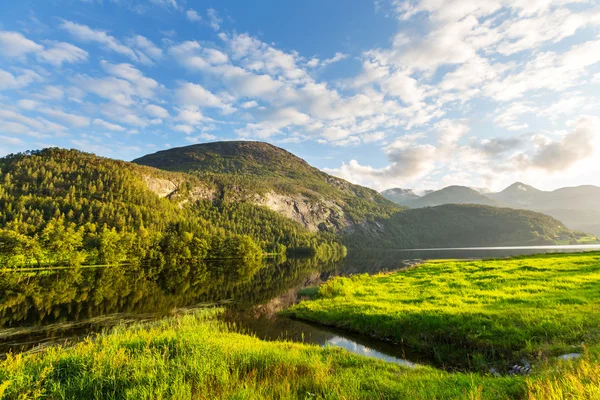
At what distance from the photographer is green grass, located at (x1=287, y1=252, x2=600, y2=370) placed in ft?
54.9

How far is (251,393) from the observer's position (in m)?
9.49

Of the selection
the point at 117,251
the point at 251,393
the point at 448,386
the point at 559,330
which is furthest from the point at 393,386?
the point at 117,251

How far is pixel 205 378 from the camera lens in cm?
1111

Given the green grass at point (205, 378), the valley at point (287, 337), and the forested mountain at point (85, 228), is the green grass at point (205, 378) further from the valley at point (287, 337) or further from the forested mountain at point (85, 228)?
the forested mountain at point (85, 228)

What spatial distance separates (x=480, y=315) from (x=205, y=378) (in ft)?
68.8

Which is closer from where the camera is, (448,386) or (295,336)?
(448,386)

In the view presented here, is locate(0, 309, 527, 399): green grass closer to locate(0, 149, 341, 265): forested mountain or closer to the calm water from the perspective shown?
the calm water

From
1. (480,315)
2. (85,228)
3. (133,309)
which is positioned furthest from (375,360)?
(85,228)

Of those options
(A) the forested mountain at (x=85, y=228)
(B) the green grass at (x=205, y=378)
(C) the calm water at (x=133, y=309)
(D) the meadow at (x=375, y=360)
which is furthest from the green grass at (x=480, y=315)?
(A) the forested mountain at (x=85, y=228)

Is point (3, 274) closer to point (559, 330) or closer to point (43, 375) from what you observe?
point (43, 375)

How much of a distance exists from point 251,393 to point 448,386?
8235 mm

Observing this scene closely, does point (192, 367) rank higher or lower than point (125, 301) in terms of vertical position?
higher

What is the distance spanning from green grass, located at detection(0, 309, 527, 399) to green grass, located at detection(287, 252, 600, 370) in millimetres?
6124

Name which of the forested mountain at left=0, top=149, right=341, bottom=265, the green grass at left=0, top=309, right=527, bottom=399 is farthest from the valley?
the forested mountain at left=0, top=149, right=341, bottom=265
